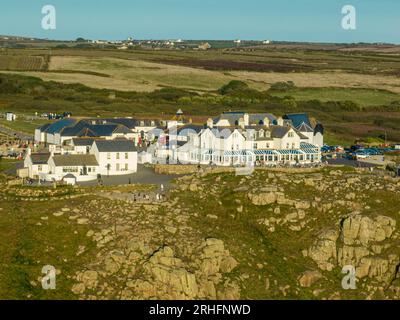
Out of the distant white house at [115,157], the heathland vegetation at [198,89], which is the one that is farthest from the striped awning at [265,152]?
the heathland vegetation at [198,89]

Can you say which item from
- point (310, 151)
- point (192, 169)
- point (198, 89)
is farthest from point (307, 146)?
point (198, 89)

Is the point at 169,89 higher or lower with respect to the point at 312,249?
higher

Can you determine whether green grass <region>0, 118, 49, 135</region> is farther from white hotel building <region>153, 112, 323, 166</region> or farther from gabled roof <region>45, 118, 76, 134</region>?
white hotel building <region>153, 112, 323, 166</region>

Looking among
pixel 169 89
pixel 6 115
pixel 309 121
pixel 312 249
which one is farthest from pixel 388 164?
pixel 169 89

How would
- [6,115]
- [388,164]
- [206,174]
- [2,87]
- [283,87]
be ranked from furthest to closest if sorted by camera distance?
[283,87]
[2,87]
[6,115]
[388,164]
[206,174]

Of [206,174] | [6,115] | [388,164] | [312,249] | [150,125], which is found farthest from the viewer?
[6,115]

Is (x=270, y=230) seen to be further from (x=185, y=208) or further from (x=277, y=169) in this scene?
→ (x=277, y=169)
